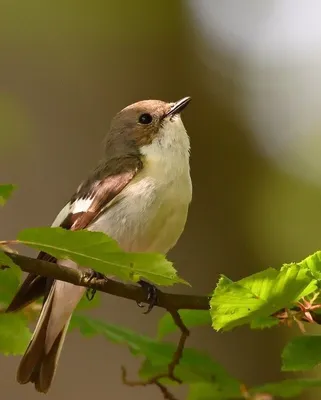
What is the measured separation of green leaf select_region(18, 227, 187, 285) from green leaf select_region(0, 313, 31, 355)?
1.26ft

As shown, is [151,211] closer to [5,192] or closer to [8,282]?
[8,282]

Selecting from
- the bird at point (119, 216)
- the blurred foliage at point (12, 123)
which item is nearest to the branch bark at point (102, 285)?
the bird at point (119, 216)

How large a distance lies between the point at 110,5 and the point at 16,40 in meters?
0.63

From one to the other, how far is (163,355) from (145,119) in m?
0.92

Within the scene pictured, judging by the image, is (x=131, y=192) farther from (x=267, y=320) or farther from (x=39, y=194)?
(x=39, y=194)

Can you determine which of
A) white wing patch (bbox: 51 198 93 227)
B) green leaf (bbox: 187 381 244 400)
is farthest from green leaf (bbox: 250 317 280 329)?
white wing patch (bbox: 51 198 93 227)

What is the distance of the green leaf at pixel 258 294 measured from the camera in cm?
97

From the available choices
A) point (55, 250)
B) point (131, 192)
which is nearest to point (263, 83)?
point (131, 192)

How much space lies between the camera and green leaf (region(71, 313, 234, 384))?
130 cm

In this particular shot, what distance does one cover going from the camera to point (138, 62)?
3.38 meters

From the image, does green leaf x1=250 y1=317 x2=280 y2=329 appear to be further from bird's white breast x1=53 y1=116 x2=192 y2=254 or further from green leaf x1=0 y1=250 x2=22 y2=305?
bird's white breast x1=53 y1=116 x2=192 y2=254

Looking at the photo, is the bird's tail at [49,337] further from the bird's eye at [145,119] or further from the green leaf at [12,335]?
the bird's eye at [145,119]

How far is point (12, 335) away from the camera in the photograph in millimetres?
1273

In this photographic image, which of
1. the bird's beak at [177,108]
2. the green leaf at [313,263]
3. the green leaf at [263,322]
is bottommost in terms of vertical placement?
the green leaf at [263,322]
